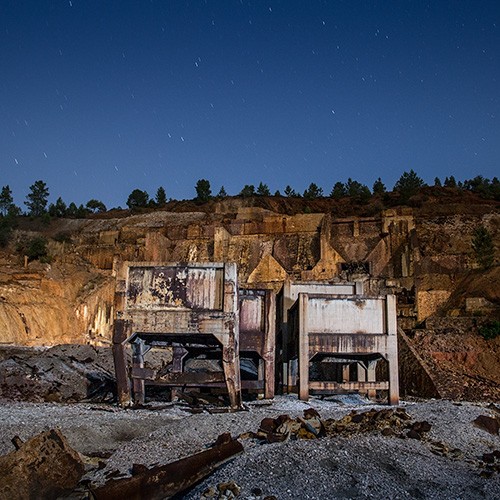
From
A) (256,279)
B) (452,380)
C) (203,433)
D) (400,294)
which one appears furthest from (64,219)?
(203,433)

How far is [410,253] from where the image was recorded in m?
61.0

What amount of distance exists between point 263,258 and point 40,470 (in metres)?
53.5

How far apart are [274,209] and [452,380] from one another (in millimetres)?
81953

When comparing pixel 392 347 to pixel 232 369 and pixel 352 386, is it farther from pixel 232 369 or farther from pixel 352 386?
pixel 232 369

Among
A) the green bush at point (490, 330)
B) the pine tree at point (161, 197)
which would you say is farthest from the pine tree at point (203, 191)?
the green bush at point (490, 330)

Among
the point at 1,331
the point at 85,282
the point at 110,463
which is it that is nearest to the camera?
the point at 110,463

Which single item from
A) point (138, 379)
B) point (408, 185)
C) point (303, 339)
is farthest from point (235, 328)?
point (408, 185)

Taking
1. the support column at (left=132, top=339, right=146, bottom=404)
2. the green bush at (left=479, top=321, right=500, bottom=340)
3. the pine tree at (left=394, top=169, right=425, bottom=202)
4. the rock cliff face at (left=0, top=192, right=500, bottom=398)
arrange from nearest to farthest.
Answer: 1. the support column at (left=132, top=339, right=146, bottom=404)
2. the green bush at (left=479, top=321, right=500, bottom=340)
3. the rock cliff face at (left=0, top=192, right=500, bottom=398)
4. the pine tree at (left=394, top=169, right=425, bottom=202)

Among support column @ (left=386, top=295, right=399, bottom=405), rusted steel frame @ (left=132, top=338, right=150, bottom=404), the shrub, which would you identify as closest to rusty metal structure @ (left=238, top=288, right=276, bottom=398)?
rusted steel frame @ (left=132, top=338, right=150, bottom=404)

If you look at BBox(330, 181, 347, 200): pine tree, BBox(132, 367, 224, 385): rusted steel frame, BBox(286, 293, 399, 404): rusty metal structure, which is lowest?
BBox(132, 367, 224, 385): rusted steel frame

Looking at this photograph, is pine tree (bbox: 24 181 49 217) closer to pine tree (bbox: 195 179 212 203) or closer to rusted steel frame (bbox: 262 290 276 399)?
pine tree (bbox: 195 179 212 203)

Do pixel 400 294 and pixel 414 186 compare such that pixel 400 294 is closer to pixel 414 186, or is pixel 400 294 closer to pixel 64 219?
pixel 414 186

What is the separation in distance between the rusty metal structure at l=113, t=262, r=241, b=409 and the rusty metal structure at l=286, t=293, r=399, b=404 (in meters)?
2.17

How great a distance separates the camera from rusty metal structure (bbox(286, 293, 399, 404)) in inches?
512
